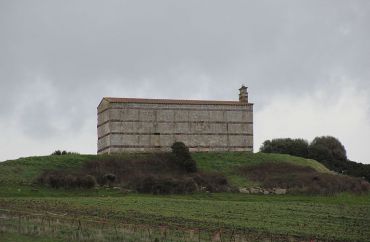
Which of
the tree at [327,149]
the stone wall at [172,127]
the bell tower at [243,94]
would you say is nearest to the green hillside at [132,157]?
the stone wall at [172,127]

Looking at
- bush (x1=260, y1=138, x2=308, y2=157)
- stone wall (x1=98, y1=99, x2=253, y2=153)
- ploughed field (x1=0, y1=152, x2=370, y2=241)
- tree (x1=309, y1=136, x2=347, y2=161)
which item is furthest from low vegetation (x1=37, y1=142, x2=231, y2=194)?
tree (x1=309, y1=136, x2=347, y2=161)

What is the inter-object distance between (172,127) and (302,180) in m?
17.5

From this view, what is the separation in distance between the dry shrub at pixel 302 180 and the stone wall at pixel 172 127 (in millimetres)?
7604

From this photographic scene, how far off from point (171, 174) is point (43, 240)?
43106 mm

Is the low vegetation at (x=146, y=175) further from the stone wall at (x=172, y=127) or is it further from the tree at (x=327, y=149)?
the tree at (x=327, y=149)

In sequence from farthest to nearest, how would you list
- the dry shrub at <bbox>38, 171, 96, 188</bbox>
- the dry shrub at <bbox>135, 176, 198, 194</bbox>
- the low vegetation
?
the dry shrub at <bbox>135, 176, 198, 194</bbox>
the low vegetation
the dry shrub at <bbox>38, 171, 96, 188</bbox>

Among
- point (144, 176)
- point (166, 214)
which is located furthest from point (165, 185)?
point (166, 214)

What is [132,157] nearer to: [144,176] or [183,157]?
[183,157]

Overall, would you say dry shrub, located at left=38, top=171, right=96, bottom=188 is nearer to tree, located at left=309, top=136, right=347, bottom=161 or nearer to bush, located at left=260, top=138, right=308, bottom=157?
bush, located at left=260, top=138, right=308, bottom=157

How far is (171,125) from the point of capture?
3125 inches

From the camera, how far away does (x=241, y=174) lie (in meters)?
72.2

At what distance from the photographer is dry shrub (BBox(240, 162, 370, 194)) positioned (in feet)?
221

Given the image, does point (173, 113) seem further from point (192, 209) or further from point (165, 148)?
point (192, 209)

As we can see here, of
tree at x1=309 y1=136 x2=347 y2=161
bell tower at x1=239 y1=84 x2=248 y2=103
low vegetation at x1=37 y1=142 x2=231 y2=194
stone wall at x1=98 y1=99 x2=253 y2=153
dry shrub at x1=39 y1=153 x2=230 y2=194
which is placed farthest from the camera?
tree at x1=309 y1=136 x2=347 y2=161
